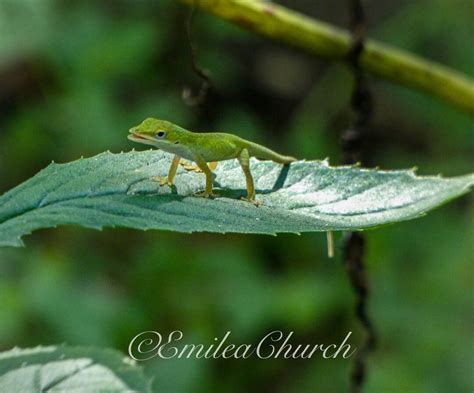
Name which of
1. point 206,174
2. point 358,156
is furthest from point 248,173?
point 358,156

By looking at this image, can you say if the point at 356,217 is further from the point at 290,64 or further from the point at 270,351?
the point at 290,64

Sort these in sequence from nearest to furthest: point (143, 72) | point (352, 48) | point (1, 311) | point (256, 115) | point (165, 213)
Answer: point (165, 213) < point (352, 48) < point (1, 311) < point (143, 72) < point (256, 115)

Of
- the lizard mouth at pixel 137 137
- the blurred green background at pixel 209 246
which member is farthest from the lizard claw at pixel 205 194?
the blurred green background at pixel 209 246

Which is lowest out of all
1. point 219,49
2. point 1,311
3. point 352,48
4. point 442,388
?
point 1,311

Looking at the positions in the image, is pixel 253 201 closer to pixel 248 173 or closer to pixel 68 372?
pixel 248 173

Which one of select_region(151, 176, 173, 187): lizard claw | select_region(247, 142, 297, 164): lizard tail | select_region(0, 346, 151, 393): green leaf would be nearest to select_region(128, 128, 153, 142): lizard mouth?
select_region(247, 142, 297, 164): lizard tail

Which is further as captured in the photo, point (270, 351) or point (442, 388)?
point (270, 351)

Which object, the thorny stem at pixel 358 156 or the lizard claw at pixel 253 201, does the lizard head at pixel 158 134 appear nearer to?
the lizard claw at pixel 253 201

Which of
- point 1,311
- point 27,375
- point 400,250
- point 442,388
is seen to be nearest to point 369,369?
point 442,388
